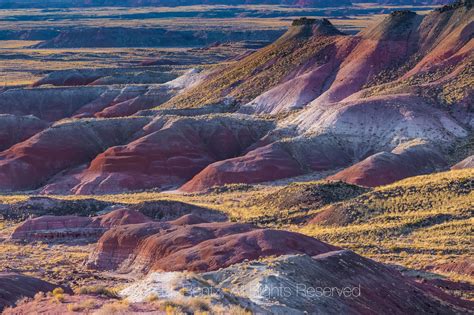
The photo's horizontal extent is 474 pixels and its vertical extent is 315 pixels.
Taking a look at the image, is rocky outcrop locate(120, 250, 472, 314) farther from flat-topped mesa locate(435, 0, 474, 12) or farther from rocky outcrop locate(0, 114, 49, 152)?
rocky outcrop locate(0, 114, 49, 152)

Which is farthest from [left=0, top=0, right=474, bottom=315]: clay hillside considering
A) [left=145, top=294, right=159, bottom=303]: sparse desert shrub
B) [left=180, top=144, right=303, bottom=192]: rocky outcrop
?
[left=180, top=144, right=303, bottom=192]: rocky outcrop

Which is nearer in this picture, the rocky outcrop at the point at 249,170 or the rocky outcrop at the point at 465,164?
the rocky outcrop at the point at 465,164

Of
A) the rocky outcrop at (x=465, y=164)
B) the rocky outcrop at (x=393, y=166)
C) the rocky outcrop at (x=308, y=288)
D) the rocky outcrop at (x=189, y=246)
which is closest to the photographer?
the rocky outcrop at (x=308, y=288)

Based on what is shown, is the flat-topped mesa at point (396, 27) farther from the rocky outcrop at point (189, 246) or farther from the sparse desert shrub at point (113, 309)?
the sparse desert shrub at point (113, 309)

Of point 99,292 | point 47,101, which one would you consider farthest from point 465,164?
point 47,101

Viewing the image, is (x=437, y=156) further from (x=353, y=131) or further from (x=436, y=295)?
(x=436, y=295)

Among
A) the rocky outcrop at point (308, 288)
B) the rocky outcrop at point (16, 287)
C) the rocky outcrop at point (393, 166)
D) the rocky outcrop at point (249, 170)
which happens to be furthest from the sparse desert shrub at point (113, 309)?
the rocky outcrop at point (249, 170)

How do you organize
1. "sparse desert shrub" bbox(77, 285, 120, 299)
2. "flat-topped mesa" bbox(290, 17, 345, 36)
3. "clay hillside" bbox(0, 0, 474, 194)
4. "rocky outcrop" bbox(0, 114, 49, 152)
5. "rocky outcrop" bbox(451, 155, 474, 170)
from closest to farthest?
"sparse desert shrub" bbox(77, 285, 120, 299) → "rocky outcrop" bbox(451, 155, 474, 170) → "clay hillside" bbox(0, 0, 474, 194) → "rocky outcrop" bbox(0, 114, 49, 152) → "flat-topped mesa" bbox(290, 17, 345, 36)
